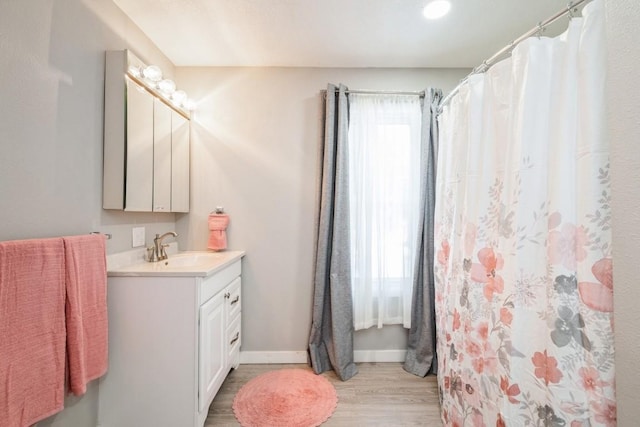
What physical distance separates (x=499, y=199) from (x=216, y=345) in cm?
172

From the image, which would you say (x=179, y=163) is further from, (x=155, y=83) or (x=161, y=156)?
(x=155, y=83)

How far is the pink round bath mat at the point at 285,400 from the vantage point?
4.91ft

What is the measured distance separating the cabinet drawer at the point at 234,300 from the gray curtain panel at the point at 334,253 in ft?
1.96

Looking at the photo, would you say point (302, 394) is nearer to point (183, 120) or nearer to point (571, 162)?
point (571, 162)

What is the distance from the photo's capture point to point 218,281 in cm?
156

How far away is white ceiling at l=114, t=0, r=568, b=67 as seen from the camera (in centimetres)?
146

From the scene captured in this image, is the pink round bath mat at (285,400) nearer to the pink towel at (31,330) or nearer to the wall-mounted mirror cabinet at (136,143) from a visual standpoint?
the pink towel at (31,330)

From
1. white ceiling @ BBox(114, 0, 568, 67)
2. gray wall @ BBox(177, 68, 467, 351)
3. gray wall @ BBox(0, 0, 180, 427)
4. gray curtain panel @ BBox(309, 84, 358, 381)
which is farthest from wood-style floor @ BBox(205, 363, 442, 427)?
white ceiling @ BBox(114, 0, 568, 67)

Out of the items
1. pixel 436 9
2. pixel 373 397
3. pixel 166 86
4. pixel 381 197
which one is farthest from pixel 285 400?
pixel 436 9

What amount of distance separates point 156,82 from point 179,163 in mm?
548

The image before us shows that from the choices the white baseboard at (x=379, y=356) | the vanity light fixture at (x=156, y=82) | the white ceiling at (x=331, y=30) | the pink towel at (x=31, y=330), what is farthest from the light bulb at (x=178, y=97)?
the white baseboard at (x=379, y=356)

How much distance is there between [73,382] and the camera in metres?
1.08

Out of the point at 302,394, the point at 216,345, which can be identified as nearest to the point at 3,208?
the point at 216,345

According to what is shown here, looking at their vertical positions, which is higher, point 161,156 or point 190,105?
point 190,105
